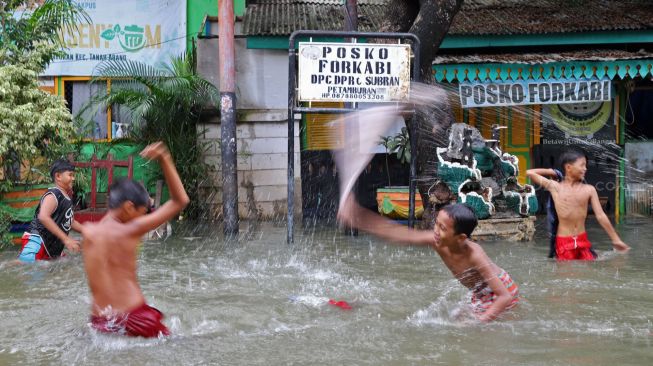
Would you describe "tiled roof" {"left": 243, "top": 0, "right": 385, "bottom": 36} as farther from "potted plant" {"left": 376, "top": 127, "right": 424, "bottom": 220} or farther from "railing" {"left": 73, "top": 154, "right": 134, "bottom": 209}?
"railing" {"left": 73, "top": 154, "right": 134, "bottom": 209}

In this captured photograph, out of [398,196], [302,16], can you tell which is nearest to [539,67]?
[398,196]

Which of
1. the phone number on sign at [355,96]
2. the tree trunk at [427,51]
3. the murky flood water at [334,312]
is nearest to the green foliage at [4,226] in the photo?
the murky flood water at [334,312]

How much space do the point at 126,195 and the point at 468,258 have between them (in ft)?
7.79

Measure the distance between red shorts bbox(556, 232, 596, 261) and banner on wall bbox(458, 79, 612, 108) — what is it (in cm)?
517

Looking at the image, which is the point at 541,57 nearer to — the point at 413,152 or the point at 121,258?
the point at 413,152

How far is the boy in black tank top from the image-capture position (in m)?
7.37

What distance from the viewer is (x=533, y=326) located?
5434 millimetres

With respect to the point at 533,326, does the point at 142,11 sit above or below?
above

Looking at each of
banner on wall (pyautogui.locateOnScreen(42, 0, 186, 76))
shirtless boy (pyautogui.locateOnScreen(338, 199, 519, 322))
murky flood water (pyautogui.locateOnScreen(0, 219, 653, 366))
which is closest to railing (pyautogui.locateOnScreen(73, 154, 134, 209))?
murky flood water (pyautogui.locateOnScreen(0, 219, 653, 366))

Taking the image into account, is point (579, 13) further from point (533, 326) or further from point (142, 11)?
point (533, 326)

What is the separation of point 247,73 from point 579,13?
600cm

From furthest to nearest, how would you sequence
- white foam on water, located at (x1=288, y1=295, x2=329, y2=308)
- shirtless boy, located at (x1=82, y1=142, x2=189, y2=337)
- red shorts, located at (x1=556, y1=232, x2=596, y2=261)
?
red shorts, located at (x1=556, y1=232, x2=596, y2=261) < white foam on water, located at (x1=288, y1=295, x2=329, y2=308) < shirtless boy, located at (x1=82, y1=142, x2=189, y2=337)

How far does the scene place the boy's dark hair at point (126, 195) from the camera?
15.3 ft

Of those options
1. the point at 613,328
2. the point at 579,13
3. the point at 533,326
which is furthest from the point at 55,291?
the point at 579,13
